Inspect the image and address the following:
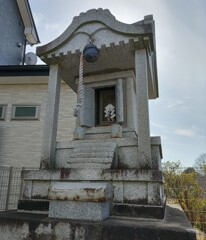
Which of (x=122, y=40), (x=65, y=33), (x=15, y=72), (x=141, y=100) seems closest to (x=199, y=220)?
(x=141, y=100)

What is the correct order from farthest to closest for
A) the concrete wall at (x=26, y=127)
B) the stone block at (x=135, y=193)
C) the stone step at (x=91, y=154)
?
1. the concrete wall at (x=26, y=127)
2. the stone step at (x=91, y=154)
3. the stone block at (x=135, y=193)

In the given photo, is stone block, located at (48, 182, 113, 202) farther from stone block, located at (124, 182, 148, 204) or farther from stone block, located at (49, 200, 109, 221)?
stone block, located at (124, 182, 148, 204)

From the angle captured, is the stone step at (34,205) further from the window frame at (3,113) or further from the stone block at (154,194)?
the window frame at (3,113)

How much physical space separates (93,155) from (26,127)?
5607mm

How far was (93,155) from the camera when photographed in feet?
11.3

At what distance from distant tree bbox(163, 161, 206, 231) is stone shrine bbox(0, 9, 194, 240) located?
181 inches

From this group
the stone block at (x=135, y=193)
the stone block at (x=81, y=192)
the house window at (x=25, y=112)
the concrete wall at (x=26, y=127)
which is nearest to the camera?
the stone block at (x=81, y=192)

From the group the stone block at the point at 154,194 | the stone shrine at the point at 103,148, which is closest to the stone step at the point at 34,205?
the stone shrine at the point at 103,148

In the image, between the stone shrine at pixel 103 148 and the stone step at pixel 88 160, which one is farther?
the stone step at pixel 88 160

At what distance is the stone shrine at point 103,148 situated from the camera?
2598mm

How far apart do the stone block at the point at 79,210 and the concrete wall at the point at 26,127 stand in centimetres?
517

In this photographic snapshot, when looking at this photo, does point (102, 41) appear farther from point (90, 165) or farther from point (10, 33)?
point (10, 33)

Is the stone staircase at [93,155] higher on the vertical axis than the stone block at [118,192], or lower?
higher

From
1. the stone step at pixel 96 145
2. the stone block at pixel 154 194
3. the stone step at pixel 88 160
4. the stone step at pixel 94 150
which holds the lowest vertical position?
the stone block at pixel 154 194
